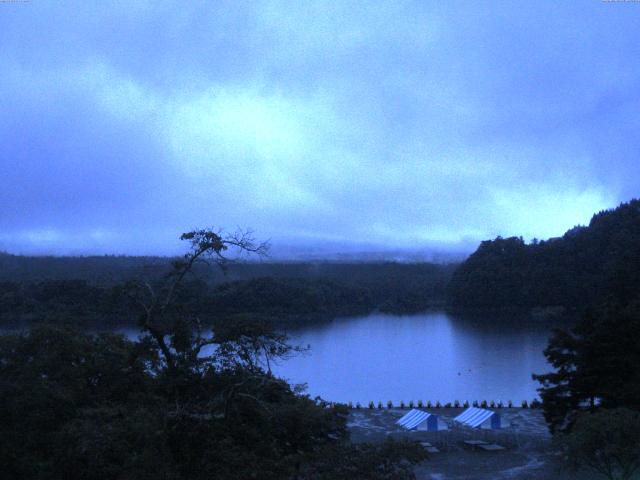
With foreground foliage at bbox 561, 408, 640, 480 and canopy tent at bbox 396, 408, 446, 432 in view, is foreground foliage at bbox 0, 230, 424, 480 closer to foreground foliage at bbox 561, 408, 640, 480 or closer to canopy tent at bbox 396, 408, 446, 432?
foreground foliage at bbox 561, 408, 640, 480

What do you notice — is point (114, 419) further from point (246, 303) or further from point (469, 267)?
point (469, 267)

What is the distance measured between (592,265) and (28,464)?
38.0 meters

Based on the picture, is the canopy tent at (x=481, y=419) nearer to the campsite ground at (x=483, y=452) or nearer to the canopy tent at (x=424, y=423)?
the campsite ground at (x=483, y=452)

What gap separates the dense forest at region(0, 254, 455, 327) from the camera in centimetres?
2572

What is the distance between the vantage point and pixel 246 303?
107ft

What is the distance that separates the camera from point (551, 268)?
39.8m

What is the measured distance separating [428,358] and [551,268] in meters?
16.9

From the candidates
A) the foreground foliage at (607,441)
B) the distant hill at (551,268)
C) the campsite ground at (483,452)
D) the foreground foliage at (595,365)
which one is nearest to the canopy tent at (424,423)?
the campsite ground at (483,452)

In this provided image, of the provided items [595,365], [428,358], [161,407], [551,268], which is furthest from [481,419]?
[551,268]

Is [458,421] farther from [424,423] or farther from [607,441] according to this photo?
[607,441]

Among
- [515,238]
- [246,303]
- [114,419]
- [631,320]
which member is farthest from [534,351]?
[114,419]

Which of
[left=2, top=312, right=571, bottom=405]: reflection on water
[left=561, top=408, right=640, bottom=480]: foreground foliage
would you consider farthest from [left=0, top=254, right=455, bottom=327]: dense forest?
[left=561, top=408, right=640, bottom=480]: foreground foliage

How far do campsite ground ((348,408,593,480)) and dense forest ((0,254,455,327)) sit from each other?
530 cm

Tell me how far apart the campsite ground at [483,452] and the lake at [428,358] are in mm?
2166
